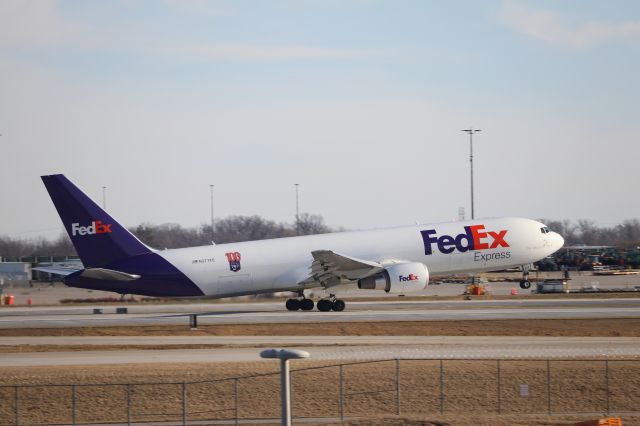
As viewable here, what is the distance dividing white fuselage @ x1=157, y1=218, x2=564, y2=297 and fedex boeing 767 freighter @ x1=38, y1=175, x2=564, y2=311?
2.2 inches

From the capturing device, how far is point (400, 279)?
50219 mm

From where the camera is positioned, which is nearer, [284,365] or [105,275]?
[284,365]

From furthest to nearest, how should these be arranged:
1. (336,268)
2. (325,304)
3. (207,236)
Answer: (207,236), (325,304), (336,268)

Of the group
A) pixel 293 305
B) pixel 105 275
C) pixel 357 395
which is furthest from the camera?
pixel 293 305

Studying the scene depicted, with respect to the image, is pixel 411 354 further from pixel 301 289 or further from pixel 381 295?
pixel 381 295

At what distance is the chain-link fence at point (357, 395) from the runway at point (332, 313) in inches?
600

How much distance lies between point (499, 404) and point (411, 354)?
6.28m

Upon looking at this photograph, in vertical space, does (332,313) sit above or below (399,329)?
above

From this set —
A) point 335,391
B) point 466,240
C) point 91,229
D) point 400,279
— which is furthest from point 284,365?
point 466,240

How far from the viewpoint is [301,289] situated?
52906mm

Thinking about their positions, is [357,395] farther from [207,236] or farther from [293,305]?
[207,236]

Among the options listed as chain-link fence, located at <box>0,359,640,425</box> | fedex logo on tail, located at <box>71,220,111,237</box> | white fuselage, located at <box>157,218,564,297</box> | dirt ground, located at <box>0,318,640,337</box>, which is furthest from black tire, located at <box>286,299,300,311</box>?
chain-link fence, located at <box>0,359,640,425</box>

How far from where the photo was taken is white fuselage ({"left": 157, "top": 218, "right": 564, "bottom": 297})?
51281 mm

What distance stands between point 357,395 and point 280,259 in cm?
2291
